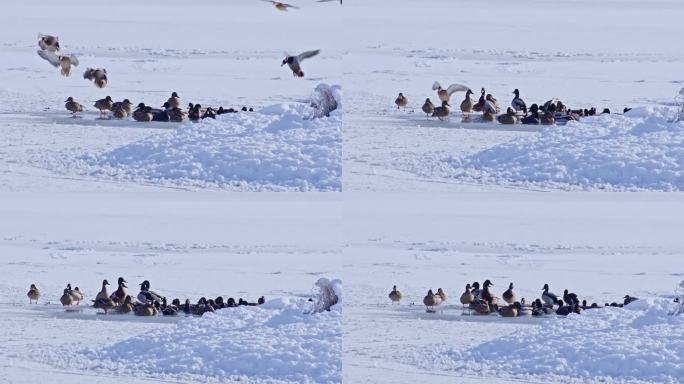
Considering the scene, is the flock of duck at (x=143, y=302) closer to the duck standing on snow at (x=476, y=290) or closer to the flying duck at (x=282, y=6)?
the duck standing on snow at (x=476, y=290)

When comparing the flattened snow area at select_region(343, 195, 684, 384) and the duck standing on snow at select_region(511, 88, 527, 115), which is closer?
the flattened snow area at select_region(343, 195, 684, 384)

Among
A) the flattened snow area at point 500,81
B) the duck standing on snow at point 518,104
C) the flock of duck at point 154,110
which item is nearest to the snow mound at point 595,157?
the flattened snow area at point 500,81

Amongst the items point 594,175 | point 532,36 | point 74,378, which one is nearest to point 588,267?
point 594,175

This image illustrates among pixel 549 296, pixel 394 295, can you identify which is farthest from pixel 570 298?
pixel 394 295

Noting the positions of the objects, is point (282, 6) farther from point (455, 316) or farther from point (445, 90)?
point (455, 316)


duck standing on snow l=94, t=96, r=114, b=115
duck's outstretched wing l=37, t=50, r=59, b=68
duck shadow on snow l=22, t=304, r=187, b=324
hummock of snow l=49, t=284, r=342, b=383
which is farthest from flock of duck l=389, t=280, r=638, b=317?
duck's outstretched wing l=37, t=50, r=59, b=68

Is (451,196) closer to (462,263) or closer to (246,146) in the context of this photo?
(462,263)

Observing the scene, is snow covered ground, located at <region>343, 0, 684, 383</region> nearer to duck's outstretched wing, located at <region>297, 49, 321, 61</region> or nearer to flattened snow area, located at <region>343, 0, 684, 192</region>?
flattened snow area, located at <region>343, 0, 684, 192</region>
